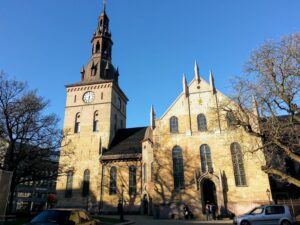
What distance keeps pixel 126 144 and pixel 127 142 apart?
62 cm

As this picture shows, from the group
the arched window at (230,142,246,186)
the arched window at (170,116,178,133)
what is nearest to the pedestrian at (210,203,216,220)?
the arched window at (230,142,246,186)

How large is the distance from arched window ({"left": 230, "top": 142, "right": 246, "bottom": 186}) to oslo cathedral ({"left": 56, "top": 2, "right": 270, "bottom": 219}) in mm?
102

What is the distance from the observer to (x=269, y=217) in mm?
16406

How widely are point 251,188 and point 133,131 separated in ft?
72.1

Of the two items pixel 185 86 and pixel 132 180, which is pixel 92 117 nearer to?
pixel 132 180

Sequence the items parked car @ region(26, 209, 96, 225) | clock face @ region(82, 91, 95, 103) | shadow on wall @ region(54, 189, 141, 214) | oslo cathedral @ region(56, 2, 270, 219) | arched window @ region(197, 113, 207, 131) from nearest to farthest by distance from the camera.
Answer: parked car @ region(26, 209, 96, 225) < oslo cathedral @ region(56, 2, 270, 219) < arched window @ region(197, 113, 207, 131) < shadow on wall @ region(54, 189, 141, 214) < clock face @ region(82, 91, 95, 103)

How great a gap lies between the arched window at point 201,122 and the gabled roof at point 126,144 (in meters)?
9.92

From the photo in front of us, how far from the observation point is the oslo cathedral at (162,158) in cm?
2625

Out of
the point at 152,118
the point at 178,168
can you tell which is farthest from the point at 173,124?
the point at 178,168

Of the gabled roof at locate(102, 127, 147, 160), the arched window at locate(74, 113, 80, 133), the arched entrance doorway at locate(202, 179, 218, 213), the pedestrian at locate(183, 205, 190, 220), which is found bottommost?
the pedestrian at locate(183, 205, 190, 220)

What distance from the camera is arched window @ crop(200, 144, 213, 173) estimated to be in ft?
89.5

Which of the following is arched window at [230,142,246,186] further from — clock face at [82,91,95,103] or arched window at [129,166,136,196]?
clock face at [82,91,95,103]

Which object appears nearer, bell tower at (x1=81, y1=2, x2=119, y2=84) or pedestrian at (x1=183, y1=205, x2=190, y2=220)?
pedestrian at (x1=183, y1=205, x2=190, y2=220)

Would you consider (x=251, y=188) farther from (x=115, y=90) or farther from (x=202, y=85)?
(x=115, y=90)
